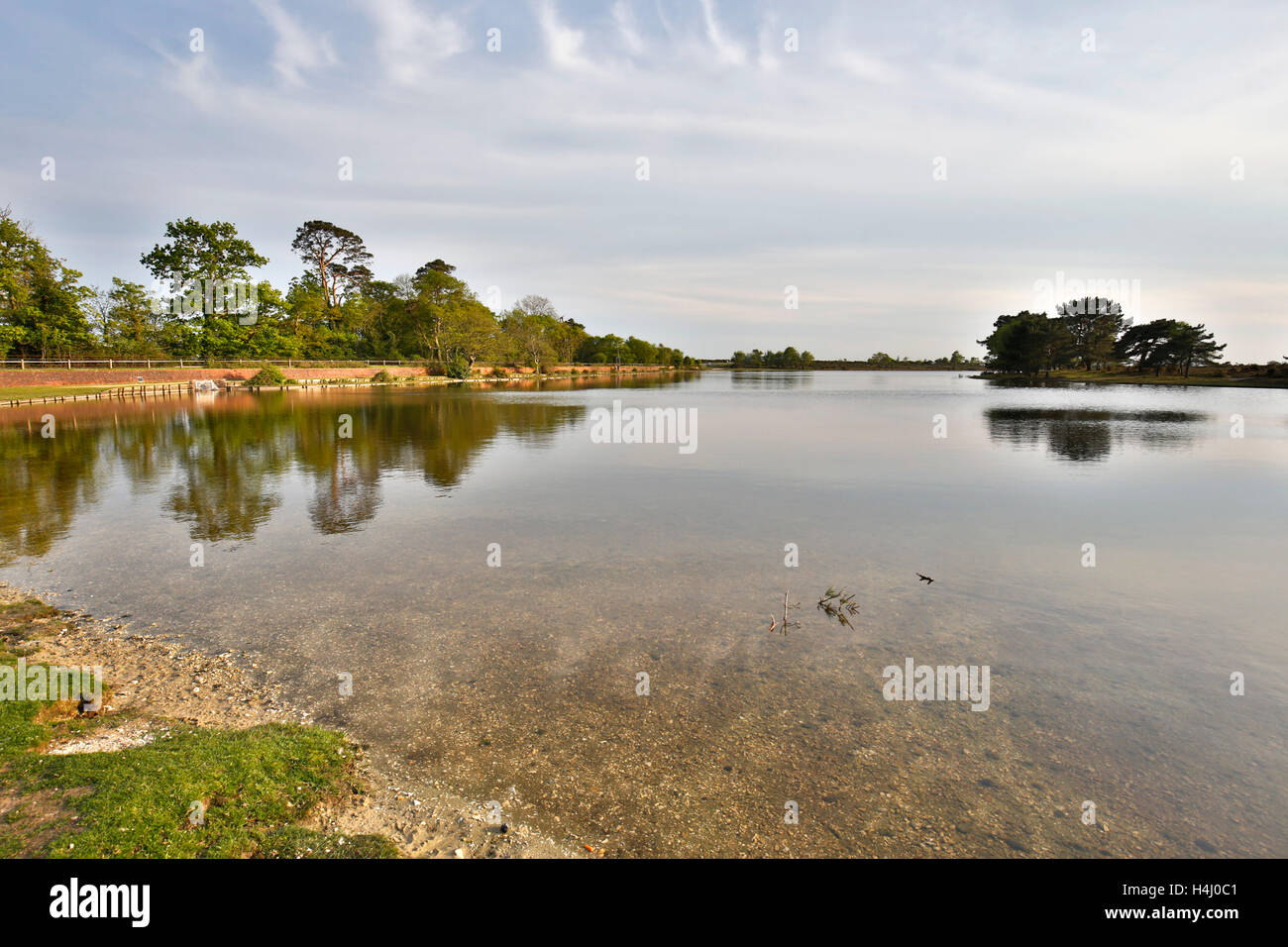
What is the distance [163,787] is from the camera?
4227 mm

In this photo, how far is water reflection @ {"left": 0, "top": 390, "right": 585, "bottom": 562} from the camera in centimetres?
1335

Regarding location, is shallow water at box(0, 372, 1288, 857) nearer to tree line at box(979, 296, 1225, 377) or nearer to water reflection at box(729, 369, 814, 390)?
water reflection at box(729, 369, 814, 390)

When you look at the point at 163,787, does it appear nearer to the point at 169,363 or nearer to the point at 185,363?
the point at 169,363

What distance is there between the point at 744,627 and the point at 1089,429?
1322 inches

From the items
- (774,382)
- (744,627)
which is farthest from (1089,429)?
(774,382)

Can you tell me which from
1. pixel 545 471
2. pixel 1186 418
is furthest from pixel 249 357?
pixel 1186 418

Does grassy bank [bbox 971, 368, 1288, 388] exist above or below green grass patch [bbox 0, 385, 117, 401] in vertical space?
above

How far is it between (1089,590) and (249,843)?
36.0 feet

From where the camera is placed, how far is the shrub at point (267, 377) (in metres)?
62.6

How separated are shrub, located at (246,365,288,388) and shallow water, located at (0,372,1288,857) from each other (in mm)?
47717

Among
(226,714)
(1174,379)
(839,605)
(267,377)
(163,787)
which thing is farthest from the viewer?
(1174,379)

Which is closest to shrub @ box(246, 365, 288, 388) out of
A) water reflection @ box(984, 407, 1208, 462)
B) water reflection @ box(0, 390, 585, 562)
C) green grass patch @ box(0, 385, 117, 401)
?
green grass patch @ box(0, 385, 117, 401)

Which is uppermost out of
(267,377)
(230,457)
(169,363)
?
(169,363)
